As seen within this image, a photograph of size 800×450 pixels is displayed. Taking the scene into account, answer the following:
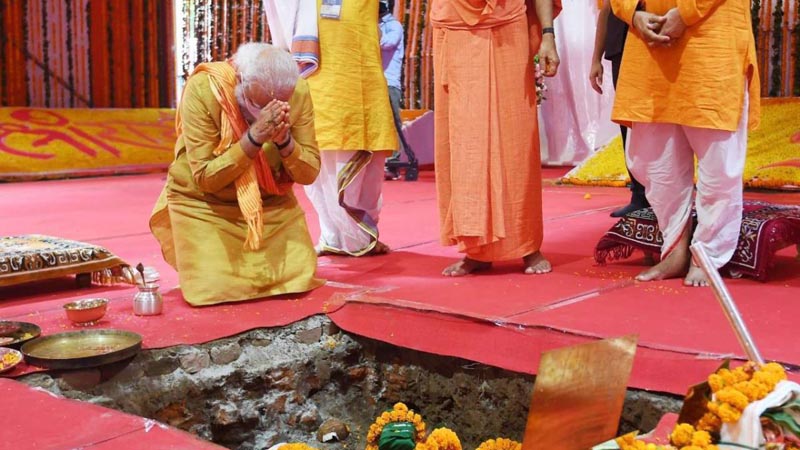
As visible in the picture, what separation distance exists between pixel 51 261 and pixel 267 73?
3.80 ft

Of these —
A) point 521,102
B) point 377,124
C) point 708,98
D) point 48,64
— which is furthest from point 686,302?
point 48,64

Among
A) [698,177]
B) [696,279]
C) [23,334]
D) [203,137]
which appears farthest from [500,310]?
[23,334]

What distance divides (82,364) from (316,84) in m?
1.90

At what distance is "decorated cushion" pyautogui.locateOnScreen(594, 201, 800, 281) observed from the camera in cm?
343

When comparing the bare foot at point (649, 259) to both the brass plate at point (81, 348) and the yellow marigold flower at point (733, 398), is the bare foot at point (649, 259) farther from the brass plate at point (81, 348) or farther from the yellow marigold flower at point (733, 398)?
the yellow marigold flower at point (733, 398)

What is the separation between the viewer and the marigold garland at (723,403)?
144 centimetres

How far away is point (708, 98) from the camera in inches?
125

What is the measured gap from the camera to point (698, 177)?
131 inches

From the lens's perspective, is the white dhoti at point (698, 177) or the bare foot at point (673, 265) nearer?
the white dhoti at point (698, 177)

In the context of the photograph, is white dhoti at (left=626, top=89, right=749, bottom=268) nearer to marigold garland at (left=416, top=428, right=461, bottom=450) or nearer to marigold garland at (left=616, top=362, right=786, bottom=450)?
marigold garland at (left=416, top=428, right=461, bottom=450)

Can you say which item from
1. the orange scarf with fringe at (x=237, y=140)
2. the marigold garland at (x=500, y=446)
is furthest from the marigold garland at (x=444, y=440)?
the orange scarf with fringe at (x=237, y=140)

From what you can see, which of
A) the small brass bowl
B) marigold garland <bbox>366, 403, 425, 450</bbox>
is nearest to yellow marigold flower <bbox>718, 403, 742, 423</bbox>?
marigold garland <bbox>366, 403, 425, 450</bbox>

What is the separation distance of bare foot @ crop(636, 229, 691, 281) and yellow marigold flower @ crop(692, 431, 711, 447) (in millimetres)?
2079

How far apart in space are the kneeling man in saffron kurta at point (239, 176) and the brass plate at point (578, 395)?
189 cm
